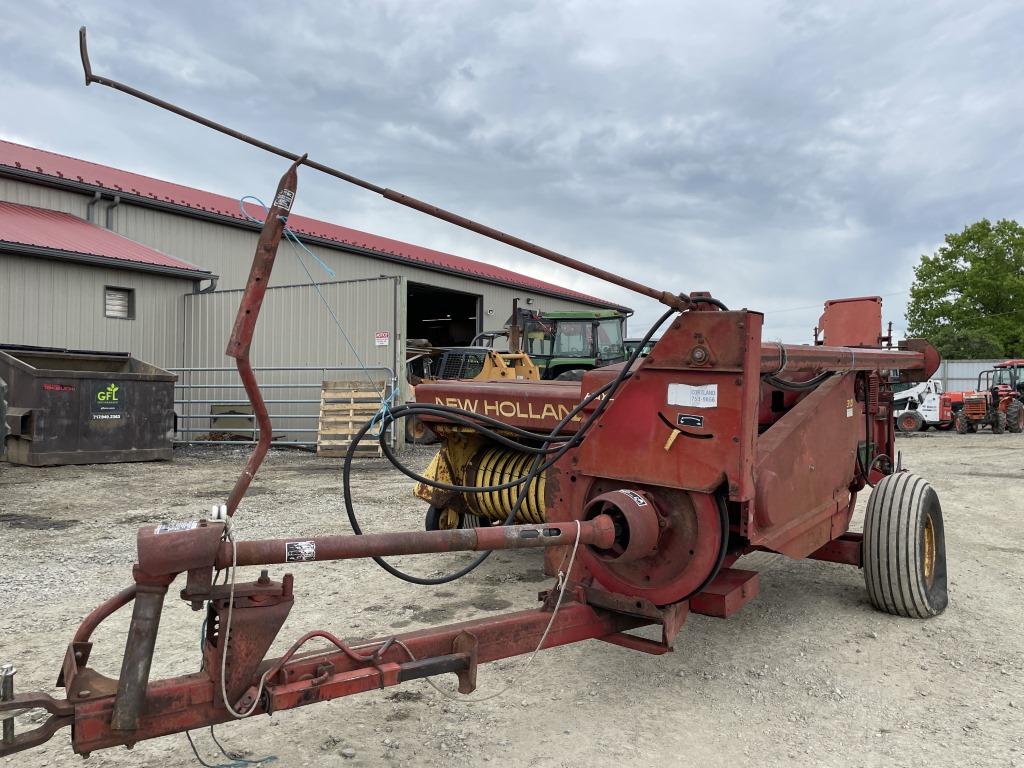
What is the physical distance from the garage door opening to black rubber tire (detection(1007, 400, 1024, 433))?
49.8 feet

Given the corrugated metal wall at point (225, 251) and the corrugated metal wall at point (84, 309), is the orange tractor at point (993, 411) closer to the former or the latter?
the corrugated metal wall at point (225, 251)

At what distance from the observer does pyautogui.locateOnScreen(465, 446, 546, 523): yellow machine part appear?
14.5 feet

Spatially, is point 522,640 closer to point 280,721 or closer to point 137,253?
point 280,721

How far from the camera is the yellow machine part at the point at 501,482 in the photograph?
14.5ft

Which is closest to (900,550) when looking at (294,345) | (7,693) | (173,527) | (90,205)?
(173,527)

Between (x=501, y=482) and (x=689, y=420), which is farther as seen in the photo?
(x=501, y=482)

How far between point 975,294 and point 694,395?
41574 millimetres

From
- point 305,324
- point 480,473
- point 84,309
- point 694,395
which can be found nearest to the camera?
point 694,395

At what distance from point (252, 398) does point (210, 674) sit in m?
0.84

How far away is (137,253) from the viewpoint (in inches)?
555

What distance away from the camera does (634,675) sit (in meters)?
3.21

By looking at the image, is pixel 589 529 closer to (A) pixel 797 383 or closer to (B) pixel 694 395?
(B) pixel 694 395

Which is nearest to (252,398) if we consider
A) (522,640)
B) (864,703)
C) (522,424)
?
(522,640)

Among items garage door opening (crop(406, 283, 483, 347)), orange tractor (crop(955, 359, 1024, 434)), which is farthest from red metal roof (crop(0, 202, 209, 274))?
orange tractor (crop(955, 359, 1024, 434))
